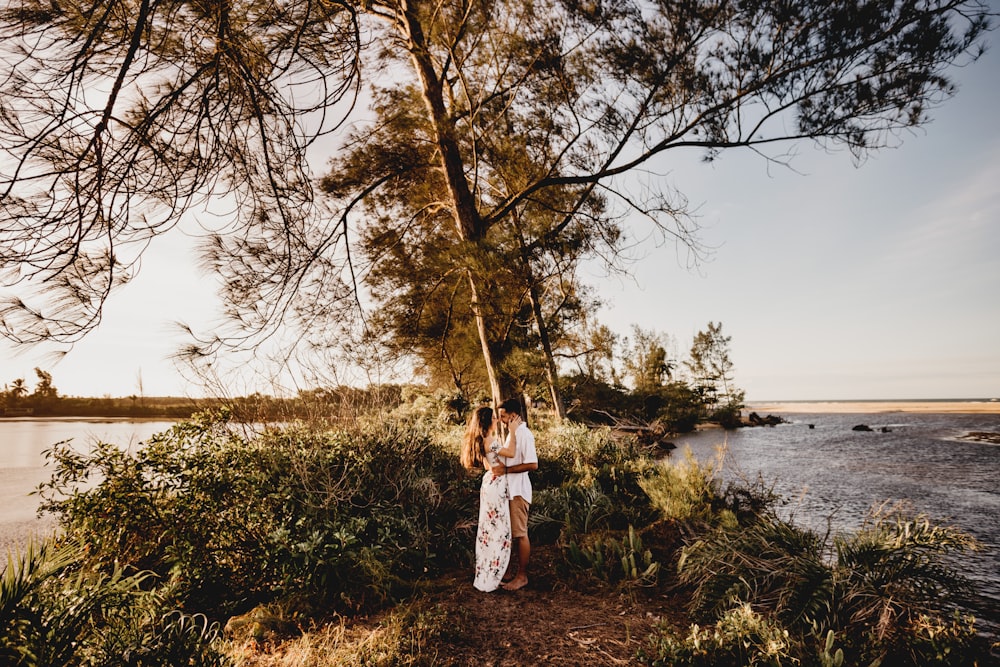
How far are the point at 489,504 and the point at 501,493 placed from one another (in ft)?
0.54

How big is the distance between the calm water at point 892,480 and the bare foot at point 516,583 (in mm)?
3074

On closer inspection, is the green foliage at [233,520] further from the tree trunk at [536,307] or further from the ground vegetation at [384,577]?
the tree trunk at [536,307]

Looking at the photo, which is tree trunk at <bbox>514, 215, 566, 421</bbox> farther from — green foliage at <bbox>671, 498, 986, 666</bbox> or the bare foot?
green foliage at <bbox>671, 498, 986, 666</bbox>

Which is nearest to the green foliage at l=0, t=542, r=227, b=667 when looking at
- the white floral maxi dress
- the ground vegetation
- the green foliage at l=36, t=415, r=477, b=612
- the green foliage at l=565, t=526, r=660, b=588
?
the ground vegetation

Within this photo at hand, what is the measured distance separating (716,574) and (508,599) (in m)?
1.90

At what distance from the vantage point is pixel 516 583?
429cm

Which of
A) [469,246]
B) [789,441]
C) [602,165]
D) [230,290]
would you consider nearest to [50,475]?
[230,290]

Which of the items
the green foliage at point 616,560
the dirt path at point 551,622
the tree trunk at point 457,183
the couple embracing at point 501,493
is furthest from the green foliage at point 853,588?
the tree trunk at point 457,183

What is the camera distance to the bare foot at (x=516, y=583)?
4258mm

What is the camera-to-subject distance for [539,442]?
9.16 meters

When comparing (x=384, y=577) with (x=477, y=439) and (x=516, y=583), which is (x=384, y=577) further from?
(x=477, y=439)

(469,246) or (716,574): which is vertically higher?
(469,246)

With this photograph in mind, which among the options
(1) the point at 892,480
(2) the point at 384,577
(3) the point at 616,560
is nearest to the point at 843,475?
(1) the point at 892,480

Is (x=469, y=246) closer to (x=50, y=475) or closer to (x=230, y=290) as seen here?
(x=230, y=290)
